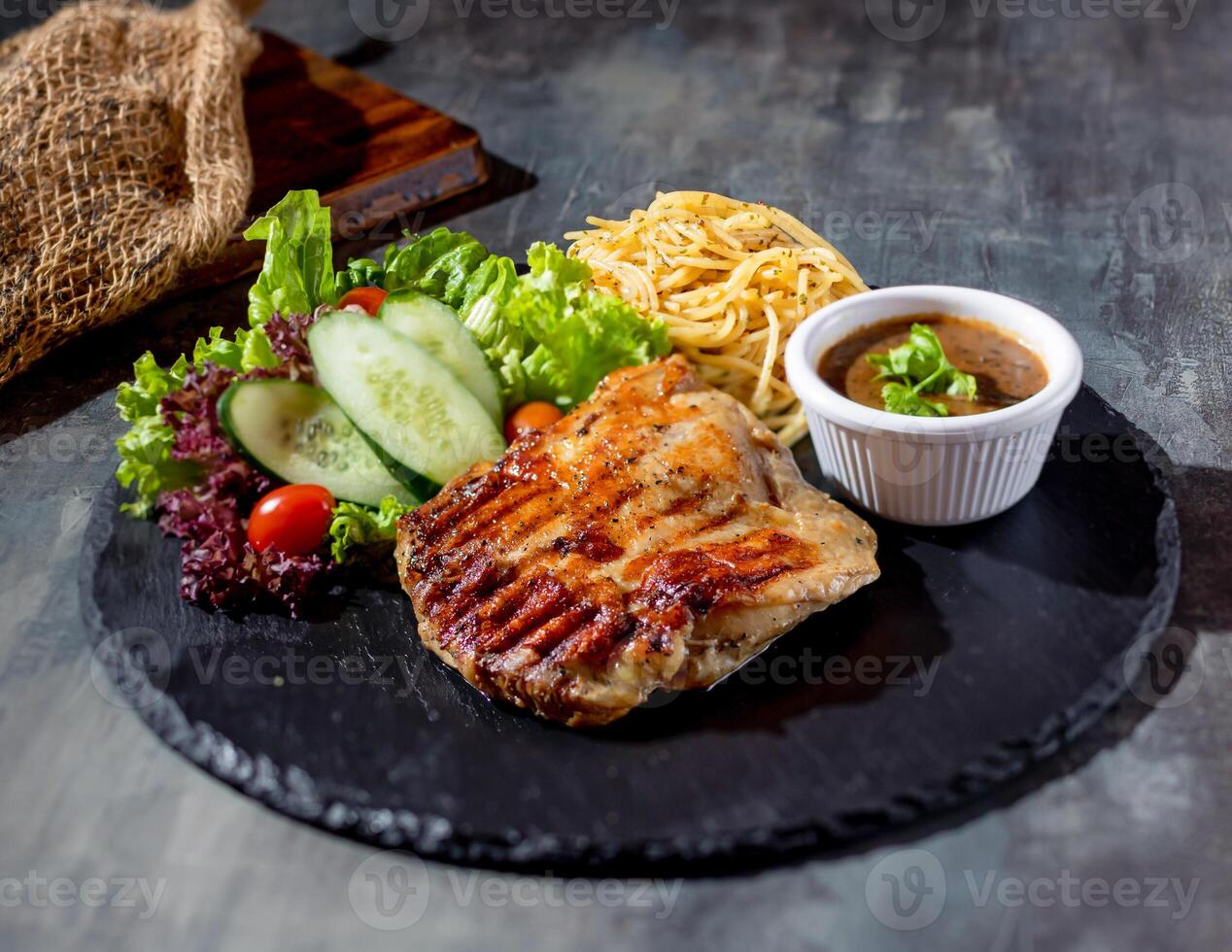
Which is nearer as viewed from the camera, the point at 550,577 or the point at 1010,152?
the point at 550,577

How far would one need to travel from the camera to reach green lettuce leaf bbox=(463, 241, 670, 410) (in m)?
6.12

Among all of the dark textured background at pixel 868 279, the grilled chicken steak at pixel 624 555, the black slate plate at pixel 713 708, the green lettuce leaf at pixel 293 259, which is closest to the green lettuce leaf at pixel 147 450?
the black slate plate at pixel 713 708

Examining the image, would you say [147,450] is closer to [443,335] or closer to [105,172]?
[443,335]

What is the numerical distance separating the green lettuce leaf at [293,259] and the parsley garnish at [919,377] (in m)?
2.99

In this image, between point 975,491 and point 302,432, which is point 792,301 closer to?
point 975,491

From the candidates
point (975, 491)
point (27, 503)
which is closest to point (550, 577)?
point (975, 491)

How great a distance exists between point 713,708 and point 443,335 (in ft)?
7.94

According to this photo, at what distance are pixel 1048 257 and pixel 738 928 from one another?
215 inches

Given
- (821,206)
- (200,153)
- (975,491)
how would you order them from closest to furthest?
(975,491) < (200,153) < (821,206)

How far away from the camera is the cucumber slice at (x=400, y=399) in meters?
5.54

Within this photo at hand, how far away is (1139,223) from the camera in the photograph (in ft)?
26.9

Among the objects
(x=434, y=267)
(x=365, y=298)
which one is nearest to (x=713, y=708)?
(x=365, y=298)

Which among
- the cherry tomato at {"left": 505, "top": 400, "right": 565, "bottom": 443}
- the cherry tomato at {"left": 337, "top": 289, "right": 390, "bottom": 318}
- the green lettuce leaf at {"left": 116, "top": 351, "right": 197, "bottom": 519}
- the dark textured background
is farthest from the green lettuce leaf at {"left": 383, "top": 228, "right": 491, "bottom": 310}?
the dark textured background

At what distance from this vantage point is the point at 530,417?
239 inches
